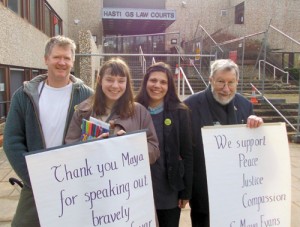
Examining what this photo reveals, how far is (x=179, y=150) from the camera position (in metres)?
2.68

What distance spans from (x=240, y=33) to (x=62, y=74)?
68.8ft

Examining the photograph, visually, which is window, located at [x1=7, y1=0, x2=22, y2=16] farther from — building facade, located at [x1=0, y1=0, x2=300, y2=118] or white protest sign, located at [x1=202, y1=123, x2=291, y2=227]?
white protest sign, located at [x1=202, y1=123, x2=291, y2=227]

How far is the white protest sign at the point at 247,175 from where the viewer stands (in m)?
2.55

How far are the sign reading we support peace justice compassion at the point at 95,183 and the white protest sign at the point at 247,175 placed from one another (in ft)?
1.80

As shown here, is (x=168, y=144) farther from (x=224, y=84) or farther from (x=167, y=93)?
(x=224, y=84)

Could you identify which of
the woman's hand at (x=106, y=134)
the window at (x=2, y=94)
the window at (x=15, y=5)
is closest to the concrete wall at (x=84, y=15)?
the window at (x=15, y=5)

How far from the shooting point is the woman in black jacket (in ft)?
8.63

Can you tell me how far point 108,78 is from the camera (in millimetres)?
2354

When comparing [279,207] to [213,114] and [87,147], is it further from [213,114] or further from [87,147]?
[87,147]

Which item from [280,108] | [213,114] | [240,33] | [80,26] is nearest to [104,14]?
[80,26]

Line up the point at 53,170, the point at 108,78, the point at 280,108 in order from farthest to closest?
1. the point at 280,108
2. the point at 108,78
3. the point at 53,170

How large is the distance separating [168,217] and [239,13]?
21886 millimetres

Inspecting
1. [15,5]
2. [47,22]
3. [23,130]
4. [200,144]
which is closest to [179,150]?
[200,144]

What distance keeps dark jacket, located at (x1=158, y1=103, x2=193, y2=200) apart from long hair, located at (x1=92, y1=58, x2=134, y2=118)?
1.29ft
